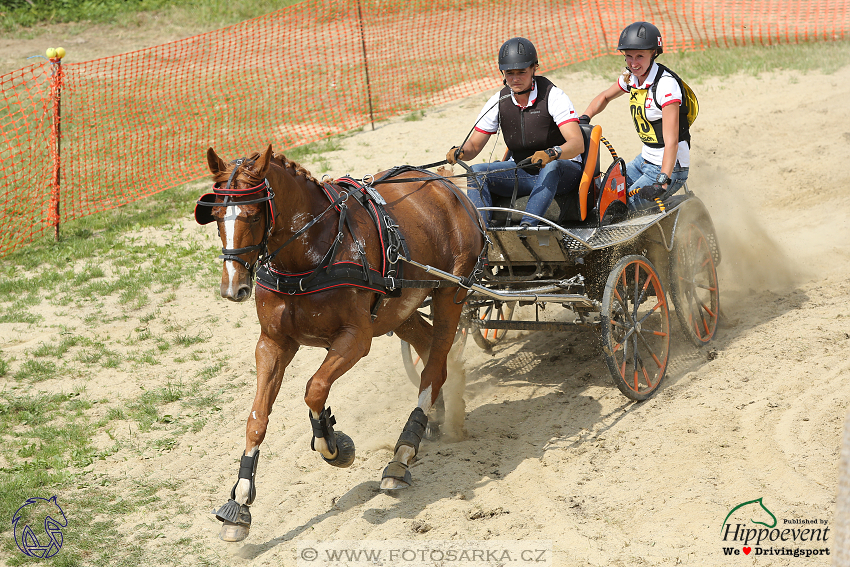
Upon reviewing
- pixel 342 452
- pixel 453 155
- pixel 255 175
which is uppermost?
pixel 255 175

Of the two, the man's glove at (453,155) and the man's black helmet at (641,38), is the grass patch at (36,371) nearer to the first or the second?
the man's glove at (453,155)

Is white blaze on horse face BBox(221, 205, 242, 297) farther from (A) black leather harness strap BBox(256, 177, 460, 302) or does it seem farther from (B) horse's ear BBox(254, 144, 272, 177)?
(A) black leather harness strap BBox(256, 177, 460, 302)

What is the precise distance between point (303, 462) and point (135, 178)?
6813 mm

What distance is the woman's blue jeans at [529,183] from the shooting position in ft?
17.9

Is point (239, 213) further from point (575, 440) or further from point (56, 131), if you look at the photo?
point (56, 131)

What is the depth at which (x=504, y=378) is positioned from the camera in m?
6.43

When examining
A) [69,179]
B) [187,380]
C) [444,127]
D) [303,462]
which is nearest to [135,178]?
[69,179]

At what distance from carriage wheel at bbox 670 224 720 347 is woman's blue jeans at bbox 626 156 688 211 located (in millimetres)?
344

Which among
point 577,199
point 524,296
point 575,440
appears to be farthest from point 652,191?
point 575,440

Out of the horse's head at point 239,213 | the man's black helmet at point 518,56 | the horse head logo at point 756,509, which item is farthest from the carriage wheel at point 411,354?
the horse head logo at point 756,509

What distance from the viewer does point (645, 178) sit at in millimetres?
6254

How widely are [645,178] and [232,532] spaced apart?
4.01 m

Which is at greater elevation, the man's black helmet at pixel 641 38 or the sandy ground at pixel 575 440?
the man's black helmet at pixel 641 38

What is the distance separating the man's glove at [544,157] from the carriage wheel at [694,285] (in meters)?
1.55
